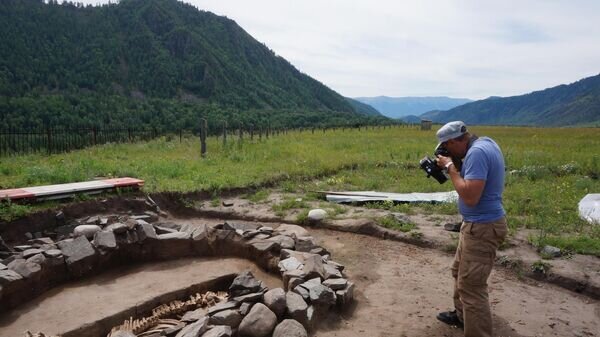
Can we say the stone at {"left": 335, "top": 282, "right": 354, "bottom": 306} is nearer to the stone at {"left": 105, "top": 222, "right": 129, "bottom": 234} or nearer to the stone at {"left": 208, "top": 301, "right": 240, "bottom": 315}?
the stone at {"left": 208, "top": 301, "right": 240, "bottom": 315}

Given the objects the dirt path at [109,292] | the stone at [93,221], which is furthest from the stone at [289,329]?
the stone at [93,221]

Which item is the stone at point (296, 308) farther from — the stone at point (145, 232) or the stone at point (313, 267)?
the stone at point (145, 232)

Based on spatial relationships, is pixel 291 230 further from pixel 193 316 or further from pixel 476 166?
pixel 476 166

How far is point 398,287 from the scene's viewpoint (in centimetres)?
528

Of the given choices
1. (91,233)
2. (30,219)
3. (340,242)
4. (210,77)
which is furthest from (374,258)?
(210,77)

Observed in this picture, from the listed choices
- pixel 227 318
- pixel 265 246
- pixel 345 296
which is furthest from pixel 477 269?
pixel 265 246

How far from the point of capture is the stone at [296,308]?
430cm

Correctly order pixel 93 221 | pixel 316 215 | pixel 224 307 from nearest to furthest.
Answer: pixel 224 307, pixel 93 221, pixel 316 215

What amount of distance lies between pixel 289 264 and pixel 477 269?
2.50 meters

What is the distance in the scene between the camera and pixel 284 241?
6.39 meters

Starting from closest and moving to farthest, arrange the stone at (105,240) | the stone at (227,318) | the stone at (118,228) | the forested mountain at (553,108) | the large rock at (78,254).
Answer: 1. the stone at (227,318)
2. the large rock at (78,254)
3. the stone at (105,240)
4. the stone at (118,228)
5. the forested mountain at (553,108)

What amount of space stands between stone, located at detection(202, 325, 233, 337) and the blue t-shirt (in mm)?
2392

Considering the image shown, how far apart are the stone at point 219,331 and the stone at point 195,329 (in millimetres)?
82

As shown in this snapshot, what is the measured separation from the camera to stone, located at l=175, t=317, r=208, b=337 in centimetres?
395
